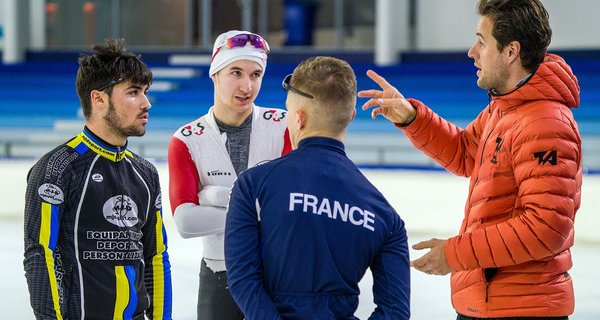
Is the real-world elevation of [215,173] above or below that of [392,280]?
above

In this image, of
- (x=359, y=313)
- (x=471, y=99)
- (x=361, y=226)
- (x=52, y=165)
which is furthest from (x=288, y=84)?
(x=471, y=99)

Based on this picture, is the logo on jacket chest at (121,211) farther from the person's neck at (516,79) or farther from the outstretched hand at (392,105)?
the person's neck at (516,79)

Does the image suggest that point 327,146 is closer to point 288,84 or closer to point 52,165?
point 288,84

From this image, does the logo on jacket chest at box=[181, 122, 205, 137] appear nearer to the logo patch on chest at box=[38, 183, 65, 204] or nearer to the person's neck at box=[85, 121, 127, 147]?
the person's neck at box=[85, 121, 127, 147]

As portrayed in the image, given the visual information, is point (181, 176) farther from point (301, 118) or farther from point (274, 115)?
point (301, 118)

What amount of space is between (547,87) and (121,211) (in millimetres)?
1107

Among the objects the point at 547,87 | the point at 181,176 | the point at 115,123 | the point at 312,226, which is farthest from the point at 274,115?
the point at 312,226

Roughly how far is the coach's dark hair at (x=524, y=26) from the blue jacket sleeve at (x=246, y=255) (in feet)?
2.61

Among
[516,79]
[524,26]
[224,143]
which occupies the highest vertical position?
[524,26]

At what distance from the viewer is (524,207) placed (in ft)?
6.45

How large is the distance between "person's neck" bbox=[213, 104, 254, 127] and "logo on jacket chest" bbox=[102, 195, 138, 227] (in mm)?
442

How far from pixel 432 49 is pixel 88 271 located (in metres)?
11.6

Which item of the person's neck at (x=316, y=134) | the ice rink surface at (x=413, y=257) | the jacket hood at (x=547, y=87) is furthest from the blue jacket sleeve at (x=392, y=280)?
the ice rink surface at (x=413, y=257)

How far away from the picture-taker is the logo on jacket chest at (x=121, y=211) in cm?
211
